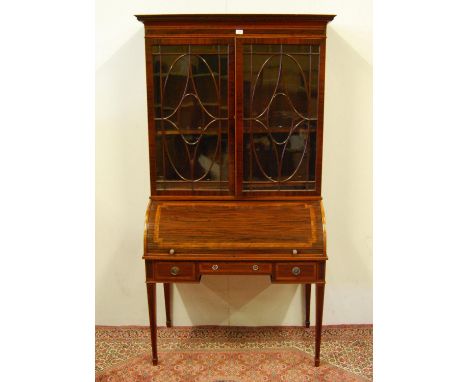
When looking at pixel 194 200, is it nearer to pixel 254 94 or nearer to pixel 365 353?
pixel 254 94

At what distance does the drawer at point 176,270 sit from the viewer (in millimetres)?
2115

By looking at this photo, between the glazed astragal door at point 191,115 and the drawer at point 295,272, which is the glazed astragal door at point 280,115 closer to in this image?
the glazed astragal door at point 191,115

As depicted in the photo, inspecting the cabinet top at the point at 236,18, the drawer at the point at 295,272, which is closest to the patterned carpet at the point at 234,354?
the drawer at the point at 295,272

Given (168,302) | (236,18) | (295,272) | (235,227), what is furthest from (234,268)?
(236,18)

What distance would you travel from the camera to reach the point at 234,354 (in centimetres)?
240

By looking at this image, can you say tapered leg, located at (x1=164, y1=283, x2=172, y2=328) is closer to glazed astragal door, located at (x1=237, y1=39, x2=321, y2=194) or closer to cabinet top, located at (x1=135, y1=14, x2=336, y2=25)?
glazed astragal door, located at (x1=237, y1=39, x2=321, y2=194)

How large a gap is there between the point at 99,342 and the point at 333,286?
1.62 meters

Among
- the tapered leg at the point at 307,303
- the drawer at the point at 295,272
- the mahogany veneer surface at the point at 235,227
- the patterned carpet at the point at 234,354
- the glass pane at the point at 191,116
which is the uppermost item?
the glass pane at the point at 191,116

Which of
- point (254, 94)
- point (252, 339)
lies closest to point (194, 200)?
point (254, 94)

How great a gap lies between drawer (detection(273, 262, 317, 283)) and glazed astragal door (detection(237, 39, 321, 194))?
0.42m

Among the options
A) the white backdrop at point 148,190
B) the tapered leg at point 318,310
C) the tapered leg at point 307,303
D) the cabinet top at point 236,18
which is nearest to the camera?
the cabinet top at point 236,18

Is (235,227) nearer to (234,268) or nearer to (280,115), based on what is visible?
(234,268)

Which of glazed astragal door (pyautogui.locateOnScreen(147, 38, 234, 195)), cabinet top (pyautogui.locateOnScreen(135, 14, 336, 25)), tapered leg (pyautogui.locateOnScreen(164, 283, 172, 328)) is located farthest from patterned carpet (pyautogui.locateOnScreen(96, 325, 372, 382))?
cabinet top (pyautogui.locateOnScreen(135, 14, 336, 25))

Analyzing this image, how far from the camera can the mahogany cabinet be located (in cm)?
210
